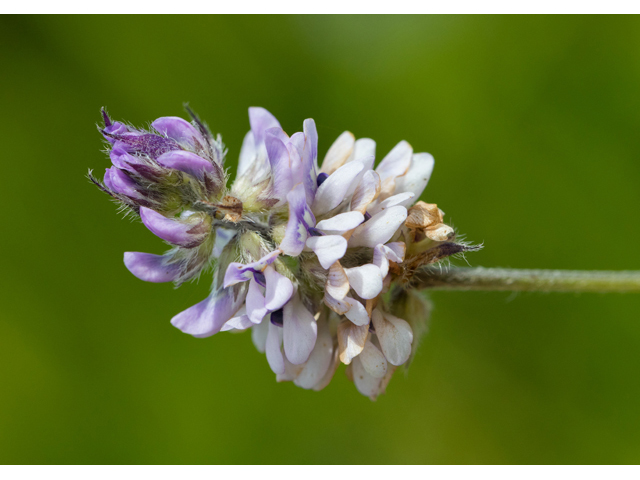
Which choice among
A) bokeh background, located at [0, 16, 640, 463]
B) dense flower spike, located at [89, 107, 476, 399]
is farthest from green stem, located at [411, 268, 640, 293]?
bokeh background, located at [0, 16, 640, 463]

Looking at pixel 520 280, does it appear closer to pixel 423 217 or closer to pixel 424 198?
pixel 423 217

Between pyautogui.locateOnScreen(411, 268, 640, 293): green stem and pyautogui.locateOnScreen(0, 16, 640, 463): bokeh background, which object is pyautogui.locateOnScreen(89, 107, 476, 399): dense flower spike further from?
pyautogui.locateOnScreen(0, 16, 640, 463): bokeh background

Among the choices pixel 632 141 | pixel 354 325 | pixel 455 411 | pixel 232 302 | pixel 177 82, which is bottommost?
pixel 455 411

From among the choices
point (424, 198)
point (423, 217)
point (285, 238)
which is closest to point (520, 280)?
point (423, 217)

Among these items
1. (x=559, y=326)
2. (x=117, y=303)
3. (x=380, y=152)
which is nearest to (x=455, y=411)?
(x=559, y=326)

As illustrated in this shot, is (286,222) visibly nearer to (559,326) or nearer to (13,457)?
(559,326)

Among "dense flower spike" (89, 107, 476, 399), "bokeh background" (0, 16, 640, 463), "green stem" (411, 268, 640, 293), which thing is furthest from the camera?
"bokeh background" (0, 16, 640, 463)
